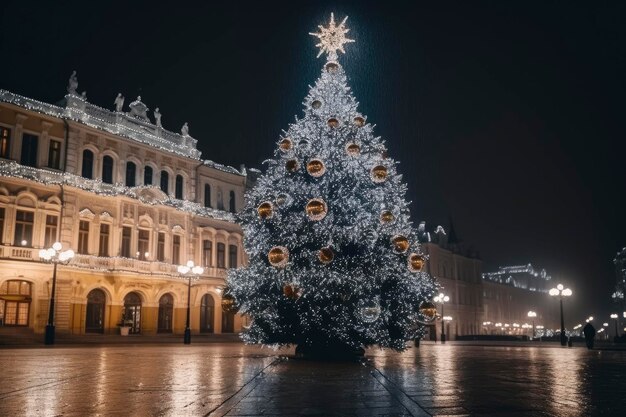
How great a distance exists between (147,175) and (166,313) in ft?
32.2

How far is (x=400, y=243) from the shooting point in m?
18.1

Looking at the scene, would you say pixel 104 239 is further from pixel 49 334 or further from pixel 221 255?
pixel 49 334

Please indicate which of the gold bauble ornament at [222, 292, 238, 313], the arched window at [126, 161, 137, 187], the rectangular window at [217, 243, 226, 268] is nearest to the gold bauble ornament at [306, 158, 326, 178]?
the gold bauble ornament at [222, 292, 238, 313]

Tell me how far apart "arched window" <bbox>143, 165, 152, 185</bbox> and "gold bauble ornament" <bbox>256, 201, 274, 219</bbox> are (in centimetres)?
2594

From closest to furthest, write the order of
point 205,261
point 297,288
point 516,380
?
point 516,380 < point 297,288 < point 205,261

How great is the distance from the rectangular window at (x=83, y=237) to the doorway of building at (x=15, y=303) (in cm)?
406

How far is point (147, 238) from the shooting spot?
136 feet

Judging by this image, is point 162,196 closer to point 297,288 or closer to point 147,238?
point 147,238

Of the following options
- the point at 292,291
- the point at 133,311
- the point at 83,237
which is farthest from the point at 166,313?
the point at 292,291

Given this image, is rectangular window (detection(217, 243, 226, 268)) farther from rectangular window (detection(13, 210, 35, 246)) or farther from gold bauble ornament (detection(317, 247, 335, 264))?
gold bauble ornament (detection(317, 247, 335, 264))

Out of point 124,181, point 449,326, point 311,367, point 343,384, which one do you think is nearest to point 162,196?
point 124,181

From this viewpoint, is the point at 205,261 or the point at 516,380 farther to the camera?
the point at 205,261

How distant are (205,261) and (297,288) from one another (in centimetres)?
2959

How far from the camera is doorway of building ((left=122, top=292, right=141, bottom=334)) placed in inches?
1574
